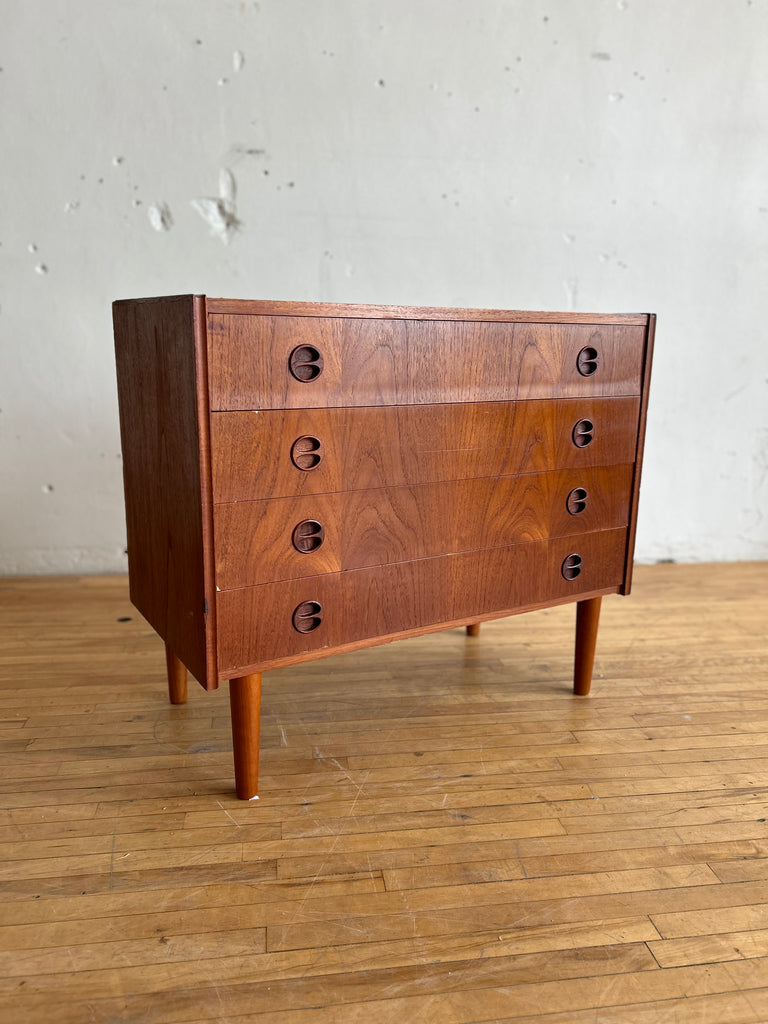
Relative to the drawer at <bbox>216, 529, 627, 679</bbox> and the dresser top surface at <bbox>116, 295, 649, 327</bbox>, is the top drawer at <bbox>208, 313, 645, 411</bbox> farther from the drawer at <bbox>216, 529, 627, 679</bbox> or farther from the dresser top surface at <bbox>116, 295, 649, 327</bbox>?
the drawer at <bbox>216, 529, 627, 679</bbox>

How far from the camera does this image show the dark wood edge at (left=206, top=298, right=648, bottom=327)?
129cm

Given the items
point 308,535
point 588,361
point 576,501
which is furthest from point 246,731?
point 588,361

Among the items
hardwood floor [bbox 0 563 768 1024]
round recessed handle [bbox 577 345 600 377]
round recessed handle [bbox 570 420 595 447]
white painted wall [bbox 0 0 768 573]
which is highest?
white painted wall [bbox 0 0 768 573]

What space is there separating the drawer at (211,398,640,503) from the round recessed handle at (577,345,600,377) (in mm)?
61

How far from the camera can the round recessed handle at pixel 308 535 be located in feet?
4.72

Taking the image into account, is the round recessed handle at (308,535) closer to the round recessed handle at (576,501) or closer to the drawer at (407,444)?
the drawer at (407,444)

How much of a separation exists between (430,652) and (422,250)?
1.34m

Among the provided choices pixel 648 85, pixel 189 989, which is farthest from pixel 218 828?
pixel 648 85

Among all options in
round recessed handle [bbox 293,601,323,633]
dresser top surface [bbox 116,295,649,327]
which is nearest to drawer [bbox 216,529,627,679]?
round recessed handle [bbox 293,601,323,633]

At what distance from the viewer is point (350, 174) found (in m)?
2.61

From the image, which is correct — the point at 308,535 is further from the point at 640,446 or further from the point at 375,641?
the point at 640,446

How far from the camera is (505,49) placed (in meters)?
2.64

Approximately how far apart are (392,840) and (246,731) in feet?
1.07

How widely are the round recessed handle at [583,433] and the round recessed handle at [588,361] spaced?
11cm
